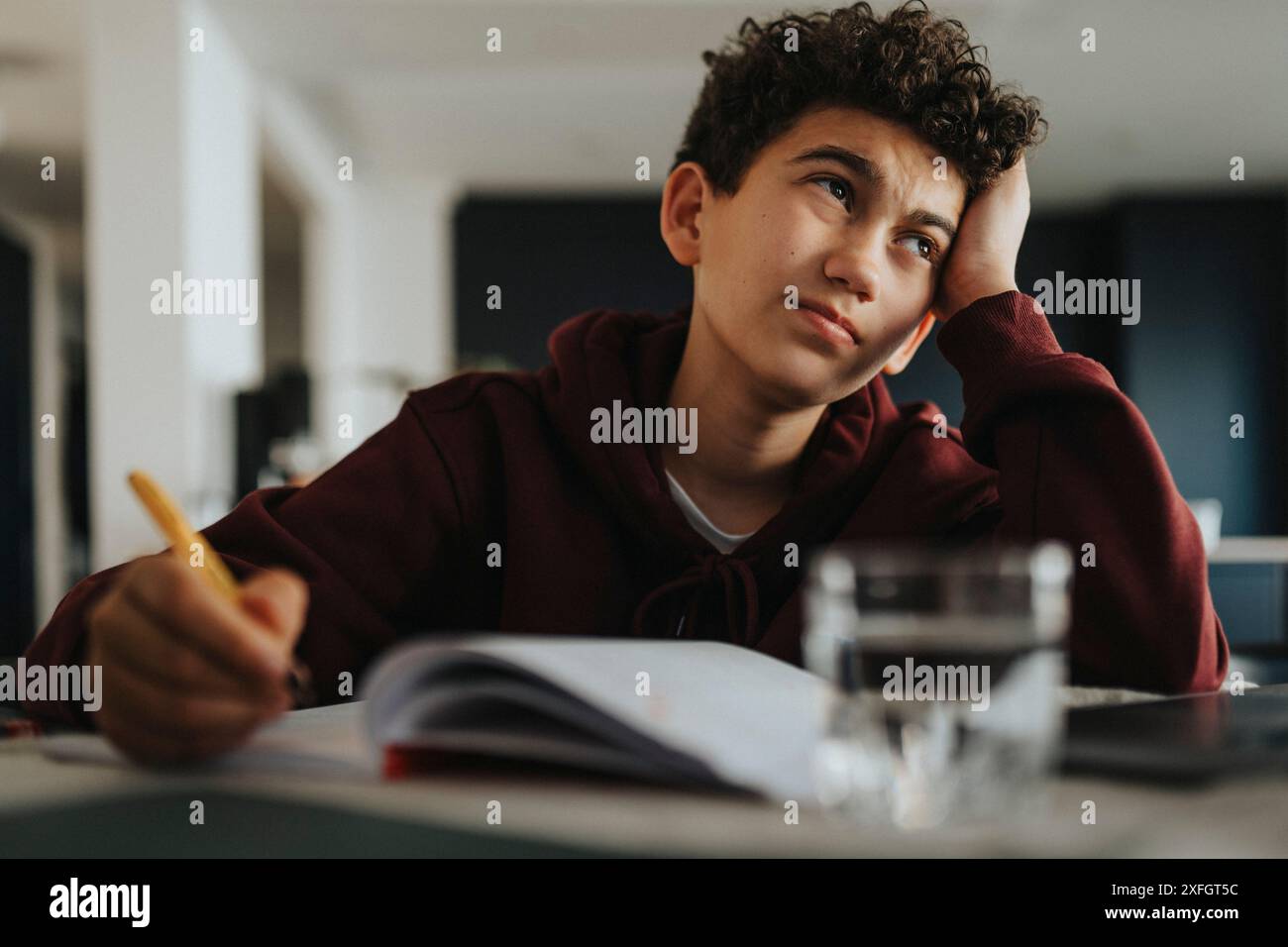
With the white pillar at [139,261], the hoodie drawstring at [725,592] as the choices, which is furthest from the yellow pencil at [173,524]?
the white pillar at [139,261]

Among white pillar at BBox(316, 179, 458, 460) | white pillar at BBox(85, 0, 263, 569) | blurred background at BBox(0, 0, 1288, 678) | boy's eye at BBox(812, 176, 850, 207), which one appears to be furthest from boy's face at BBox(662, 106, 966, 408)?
white pillar at BBox(316, 179, 458, 460)

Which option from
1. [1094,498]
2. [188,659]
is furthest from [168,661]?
[1094,498]

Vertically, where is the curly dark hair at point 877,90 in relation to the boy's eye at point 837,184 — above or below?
above

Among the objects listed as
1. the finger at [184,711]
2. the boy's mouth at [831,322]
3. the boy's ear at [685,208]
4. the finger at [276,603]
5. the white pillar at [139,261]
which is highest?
the white pillar at [139,261]

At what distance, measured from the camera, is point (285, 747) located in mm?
426

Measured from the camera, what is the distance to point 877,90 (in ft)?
3.13

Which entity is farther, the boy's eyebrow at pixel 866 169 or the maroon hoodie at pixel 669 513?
the boy's eyebrow at pixel 866 169

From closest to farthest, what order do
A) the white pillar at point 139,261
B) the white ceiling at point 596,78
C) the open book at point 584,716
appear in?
1. the open book at point 584,716
2. the white pillar at point 139,261
3. the white ceiling at point 596,78

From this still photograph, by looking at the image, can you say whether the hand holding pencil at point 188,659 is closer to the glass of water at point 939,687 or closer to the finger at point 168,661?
the finger at point 168,661

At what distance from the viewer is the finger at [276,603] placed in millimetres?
396

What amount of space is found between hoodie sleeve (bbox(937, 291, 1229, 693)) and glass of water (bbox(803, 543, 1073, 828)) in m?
0.40

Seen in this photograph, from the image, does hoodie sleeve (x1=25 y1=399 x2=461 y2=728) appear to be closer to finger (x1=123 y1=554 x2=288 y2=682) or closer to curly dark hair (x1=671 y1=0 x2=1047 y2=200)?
finger (x1=123 y1=554 x2=288 y2=682)

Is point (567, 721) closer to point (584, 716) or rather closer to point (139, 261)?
point (584, 716)
